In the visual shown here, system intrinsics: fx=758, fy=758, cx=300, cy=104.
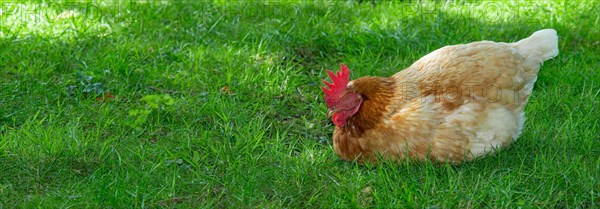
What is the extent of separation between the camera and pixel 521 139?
450 centimetres

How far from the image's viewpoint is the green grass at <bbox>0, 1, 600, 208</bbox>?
156 inches

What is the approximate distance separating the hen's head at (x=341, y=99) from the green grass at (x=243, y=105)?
1.00 ft

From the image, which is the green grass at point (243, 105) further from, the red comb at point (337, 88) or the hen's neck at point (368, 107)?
the red comb at point (337, 88)

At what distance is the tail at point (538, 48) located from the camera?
4621mm

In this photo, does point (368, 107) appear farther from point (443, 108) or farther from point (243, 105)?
point (243, 105)

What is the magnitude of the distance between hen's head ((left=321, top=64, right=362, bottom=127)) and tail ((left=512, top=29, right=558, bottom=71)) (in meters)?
1.13

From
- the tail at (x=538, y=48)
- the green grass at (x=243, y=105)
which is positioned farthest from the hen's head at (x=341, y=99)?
the tail at (x=538, y=48)

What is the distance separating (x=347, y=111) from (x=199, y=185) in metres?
0.92

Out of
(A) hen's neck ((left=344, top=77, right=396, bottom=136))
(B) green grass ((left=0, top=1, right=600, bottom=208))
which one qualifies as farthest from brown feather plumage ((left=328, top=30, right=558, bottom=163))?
(B) green grass ((left=0, top=1, right=600, bottom=208))

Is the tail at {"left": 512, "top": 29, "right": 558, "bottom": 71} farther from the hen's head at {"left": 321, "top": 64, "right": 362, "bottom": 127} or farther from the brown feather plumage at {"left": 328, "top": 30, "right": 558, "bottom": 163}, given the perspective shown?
the hen's head at {"left": 321, "top": 64, "right": 362, "bottom": 127}

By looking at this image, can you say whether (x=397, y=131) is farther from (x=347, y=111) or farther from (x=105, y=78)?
(x=105, y=78)

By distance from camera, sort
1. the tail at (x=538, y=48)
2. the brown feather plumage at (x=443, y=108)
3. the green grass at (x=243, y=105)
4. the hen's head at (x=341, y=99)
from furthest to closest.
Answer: the tail at (x=538, y=48), the hen's head at (x=341, y=99), the brown feather plumage at (x=443, y=108), the green grass at (x=243, y=105)

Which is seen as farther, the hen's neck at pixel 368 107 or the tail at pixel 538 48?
the tail at pixel 538 48

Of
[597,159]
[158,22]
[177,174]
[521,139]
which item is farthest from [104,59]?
[597,159]
